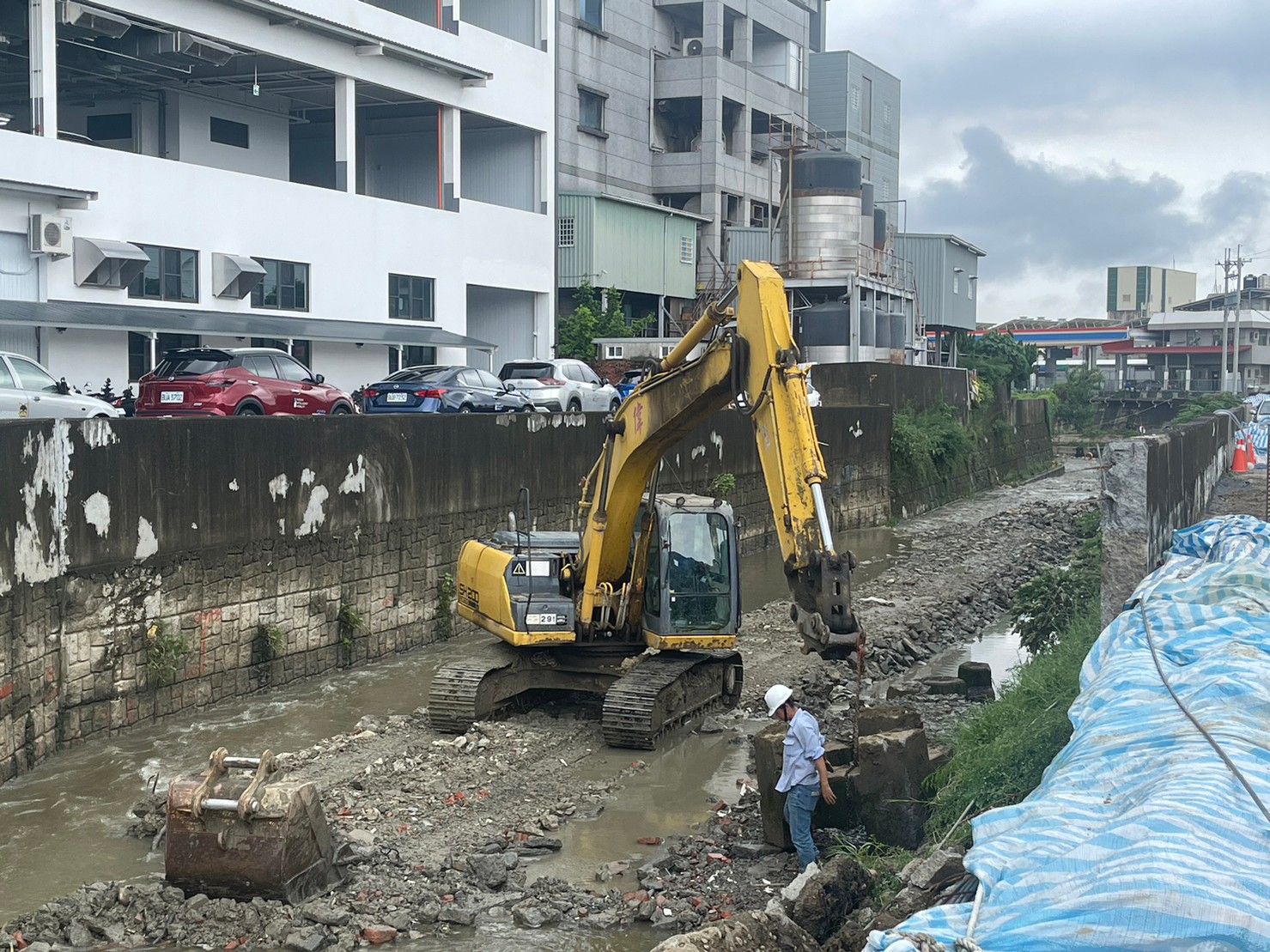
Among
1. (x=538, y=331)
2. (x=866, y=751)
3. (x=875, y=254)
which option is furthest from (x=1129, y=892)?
(x=875, y=254)

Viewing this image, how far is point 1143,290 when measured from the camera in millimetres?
145750

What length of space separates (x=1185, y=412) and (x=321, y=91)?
35.8 m

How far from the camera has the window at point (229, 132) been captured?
33281mm

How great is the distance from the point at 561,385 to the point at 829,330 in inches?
660

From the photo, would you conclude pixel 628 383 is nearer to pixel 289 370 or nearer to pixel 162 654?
pixel 289 370

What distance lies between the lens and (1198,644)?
8.01 metres

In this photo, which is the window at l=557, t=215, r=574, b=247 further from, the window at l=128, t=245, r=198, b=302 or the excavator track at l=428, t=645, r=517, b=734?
the excavator track at l=428, t=645, r=517, b=734

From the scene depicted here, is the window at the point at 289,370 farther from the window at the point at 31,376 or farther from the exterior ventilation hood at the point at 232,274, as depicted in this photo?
the exterior ventilation hood at the point at 232,274

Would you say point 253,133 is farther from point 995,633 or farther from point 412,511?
point 995,633

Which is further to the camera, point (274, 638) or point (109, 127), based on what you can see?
point (109, 127)

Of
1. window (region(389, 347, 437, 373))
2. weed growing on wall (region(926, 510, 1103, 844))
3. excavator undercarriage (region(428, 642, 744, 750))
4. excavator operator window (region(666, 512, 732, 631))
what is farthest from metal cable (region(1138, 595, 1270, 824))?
window (region(389, 347, 437, 373))

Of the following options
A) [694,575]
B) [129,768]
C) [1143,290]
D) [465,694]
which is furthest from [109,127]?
[1143,290]

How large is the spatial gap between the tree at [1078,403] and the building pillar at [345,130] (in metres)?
54.1

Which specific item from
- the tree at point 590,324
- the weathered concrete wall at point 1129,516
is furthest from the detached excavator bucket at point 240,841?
the tree at point 590,324
